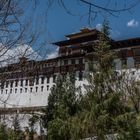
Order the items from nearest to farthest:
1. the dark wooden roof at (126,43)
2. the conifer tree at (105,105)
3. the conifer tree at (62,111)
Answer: the conifer tree at (105,105)
the conifer tree at (62,111)
the dark wooden roof at (126,43)

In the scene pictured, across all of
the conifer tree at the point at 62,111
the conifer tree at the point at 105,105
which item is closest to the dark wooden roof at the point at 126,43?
the conifer tree at the point at 62,111

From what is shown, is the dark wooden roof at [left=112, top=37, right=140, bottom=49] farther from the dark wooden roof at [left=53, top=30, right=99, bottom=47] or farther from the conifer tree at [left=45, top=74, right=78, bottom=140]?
the conifer tree at [left=45, top=74, right=78, bottom=140]

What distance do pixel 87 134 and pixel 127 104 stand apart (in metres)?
3.18

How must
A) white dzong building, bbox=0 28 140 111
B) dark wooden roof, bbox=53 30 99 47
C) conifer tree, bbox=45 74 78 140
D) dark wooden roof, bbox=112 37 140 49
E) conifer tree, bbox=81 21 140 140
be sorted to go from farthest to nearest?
dark wooden roof, bbox=53 30 99 47, white dzong building, bbox=0 28 140 111, dark wooden roof, bbox=112 37 140 49, conifer tree, bbox=45 74 78 140, conifer tree, bbox=81 21 140 140

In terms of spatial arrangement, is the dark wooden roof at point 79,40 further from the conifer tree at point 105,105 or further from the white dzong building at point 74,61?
the conifer tree at point 105,105

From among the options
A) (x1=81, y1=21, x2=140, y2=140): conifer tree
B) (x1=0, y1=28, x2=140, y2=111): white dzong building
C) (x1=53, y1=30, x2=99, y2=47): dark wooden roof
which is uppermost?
(x1=53, y1=30, x2=99, y2=47): dark wooden roof

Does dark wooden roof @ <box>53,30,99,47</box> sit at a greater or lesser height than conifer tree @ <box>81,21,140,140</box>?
greater

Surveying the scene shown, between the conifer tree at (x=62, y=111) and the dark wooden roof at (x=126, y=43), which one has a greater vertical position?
the dark wooden roof at (x=126, y=43)

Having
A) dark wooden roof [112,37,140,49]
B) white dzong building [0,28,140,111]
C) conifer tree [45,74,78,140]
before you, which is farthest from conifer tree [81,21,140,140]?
white dzong building [0,28,140,111]

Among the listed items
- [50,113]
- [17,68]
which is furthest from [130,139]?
[50,113]

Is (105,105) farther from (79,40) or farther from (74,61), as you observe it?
(79,40)

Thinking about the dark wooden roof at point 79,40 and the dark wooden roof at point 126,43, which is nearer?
the dark wooden roof at point 126,43

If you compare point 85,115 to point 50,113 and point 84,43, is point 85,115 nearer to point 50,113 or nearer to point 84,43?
point 50,113

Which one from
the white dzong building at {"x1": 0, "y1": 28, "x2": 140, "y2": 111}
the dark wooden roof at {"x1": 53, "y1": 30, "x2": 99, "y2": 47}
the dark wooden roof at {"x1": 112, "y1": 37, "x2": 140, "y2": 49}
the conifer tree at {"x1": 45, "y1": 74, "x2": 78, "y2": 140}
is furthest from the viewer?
the dark wooden roof at {"x1": 53, "y1": 30, "x2": 99, "y2": 47}
